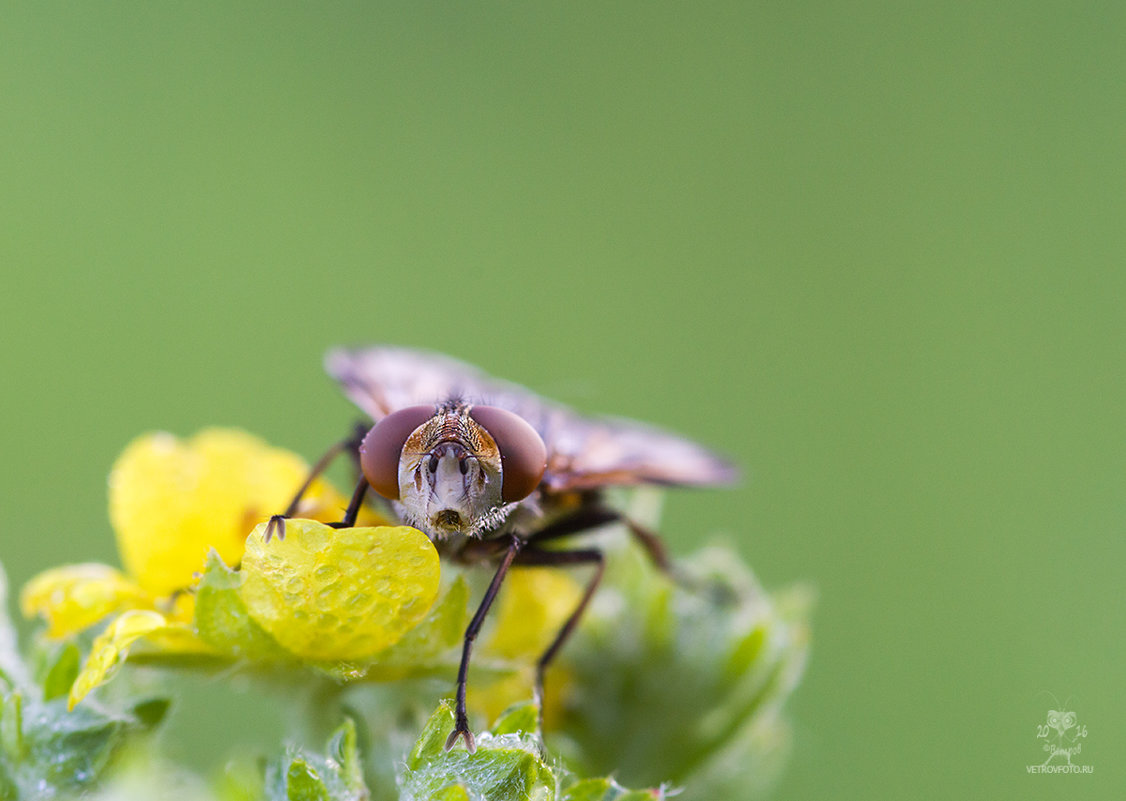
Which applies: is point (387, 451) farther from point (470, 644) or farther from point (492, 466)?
point (470, 644)

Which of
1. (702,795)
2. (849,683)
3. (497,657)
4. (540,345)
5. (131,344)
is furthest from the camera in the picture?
(540,345)

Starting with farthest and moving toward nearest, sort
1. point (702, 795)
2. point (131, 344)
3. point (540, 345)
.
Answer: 1. point (540, 345)
2. point (131, 344)
3. point (702, 795)

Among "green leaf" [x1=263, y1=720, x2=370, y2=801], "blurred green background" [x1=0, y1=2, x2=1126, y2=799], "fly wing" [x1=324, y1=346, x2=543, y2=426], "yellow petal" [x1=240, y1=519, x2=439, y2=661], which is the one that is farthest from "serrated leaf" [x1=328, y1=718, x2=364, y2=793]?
"blurred green background" [x1=0, y1=2, x2=1126, y2=799]

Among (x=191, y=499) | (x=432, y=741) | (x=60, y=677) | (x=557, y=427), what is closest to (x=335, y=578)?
(x=432, y=741)

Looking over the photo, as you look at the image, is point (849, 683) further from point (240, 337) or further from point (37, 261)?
point (37, 261)

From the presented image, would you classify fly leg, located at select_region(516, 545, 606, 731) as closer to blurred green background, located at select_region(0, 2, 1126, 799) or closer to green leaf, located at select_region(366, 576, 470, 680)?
green leaf, located at select_region(366, 576, 470, 680)

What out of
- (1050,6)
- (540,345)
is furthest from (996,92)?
(540,345)
